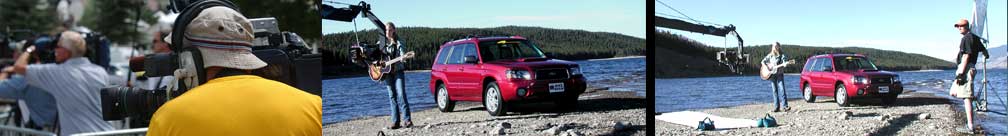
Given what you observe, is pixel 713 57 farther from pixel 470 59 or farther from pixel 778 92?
pixel 470 59

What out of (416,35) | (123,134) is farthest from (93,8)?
(416,35)

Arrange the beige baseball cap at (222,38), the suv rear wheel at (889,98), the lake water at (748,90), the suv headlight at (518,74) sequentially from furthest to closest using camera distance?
the suv rear wheel at (889,98)
the suv headlight at (518,74)
the lake water at (748,90)
the beige baseball cap at (222,38)

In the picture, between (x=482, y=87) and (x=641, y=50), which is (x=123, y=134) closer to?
(x=482, y=87)

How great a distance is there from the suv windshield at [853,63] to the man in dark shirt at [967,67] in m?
0.37

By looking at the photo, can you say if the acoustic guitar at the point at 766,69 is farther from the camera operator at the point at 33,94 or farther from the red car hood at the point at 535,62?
the camera operator at the point at 33,94

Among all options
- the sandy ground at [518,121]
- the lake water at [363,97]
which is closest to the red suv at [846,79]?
the sandy ground at [518,121]

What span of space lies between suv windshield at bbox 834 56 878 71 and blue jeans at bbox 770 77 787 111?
0.26 meters

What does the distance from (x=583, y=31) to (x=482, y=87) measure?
0.50 metres

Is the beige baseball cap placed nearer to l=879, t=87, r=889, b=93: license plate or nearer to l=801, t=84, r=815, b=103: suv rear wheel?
l=801, t=84, r=815, b=103: suv rear wheel

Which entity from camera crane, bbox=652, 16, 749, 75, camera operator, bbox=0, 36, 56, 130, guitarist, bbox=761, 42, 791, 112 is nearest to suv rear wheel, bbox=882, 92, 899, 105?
guitarist, bbox=761, 42, 791, 112

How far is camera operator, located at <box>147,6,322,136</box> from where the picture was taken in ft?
6.11

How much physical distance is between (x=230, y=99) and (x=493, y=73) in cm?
221

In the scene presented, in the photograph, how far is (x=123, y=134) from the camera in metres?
4.73

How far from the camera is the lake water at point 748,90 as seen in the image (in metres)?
3.86
